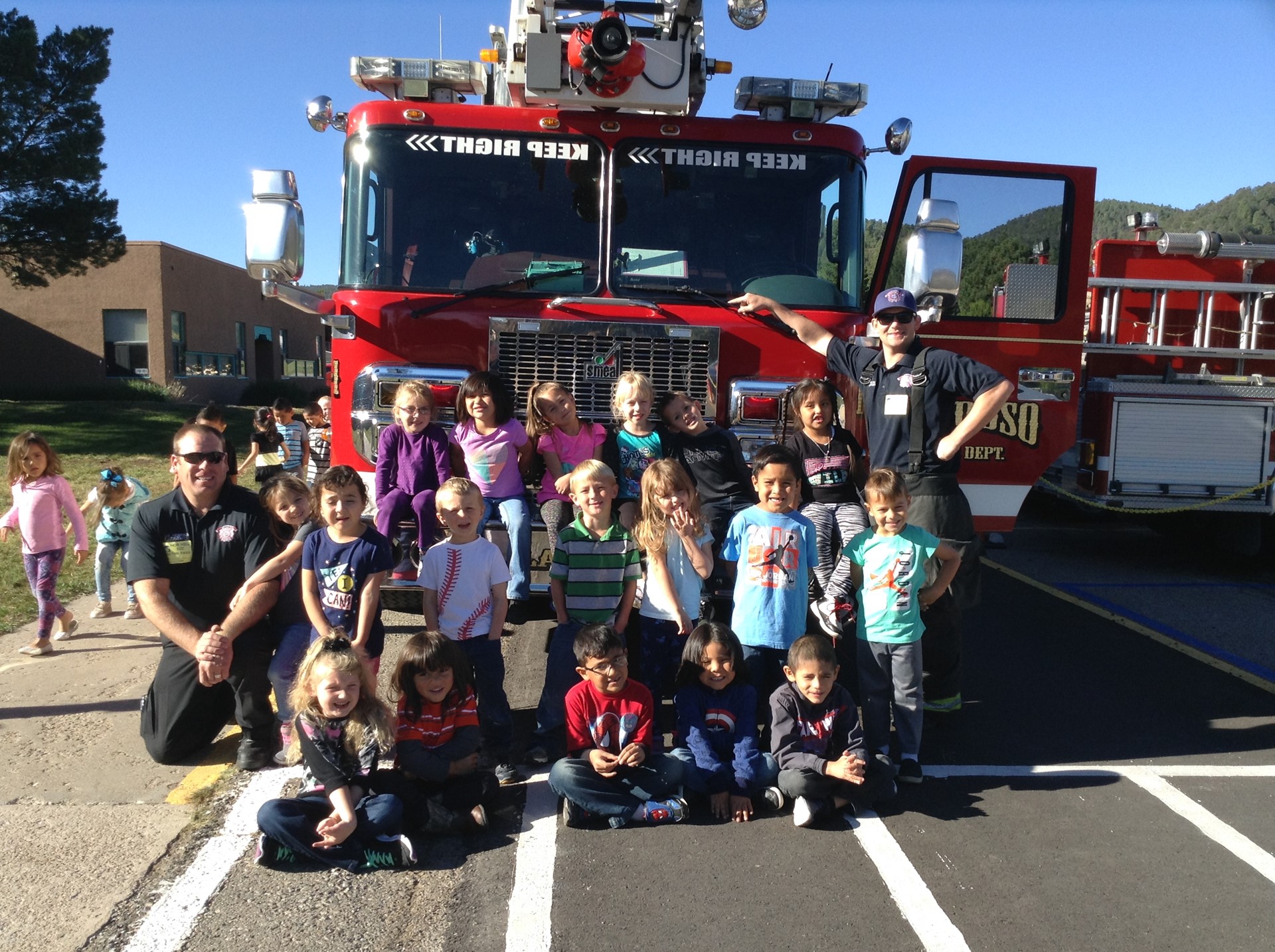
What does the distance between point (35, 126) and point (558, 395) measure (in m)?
22.4

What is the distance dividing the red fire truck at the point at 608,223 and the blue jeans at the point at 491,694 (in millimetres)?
1300

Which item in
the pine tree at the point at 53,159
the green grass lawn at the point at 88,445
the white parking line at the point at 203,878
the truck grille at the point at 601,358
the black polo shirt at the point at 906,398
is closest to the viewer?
the white parking line at the point at 203,878

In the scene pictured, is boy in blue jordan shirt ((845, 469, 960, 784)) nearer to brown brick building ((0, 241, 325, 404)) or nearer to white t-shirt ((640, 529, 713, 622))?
white t-shirt ((640, 529, 713, 622))

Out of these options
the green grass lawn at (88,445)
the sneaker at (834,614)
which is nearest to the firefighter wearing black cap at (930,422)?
the sneaker at (834,614)

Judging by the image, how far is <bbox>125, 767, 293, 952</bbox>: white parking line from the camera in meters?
3.10

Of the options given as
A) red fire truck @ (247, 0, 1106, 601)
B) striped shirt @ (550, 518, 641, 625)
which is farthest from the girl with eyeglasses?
striped shirt @ (550, 518, 641, 625)

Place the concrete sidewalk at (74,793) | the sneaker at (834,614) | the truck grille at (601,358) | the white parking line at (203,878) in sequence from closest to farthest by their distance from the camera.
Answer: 1. the white parking line at (203,878)
2. the concrete sidewalk at (74,793)
3. the sneaker at (834,614)
4. the truck grille at (601,358)

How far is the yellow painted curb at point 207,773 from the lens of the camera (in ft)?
13.4

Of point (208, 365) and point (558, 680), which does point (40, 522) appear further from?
point (208, 365)

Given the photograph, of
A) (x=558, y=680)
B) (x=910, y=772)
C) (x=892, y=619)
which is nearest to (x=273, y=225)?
(x=558, y=680)

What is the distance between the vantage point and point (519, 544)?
184 inches

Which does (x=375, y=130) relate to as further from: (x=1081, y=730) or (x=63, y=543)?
(x=1081, y=730)

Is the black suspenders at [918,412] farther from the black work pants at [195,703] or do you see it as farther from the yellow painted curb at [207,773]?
the yellow painted curb at [207,773]

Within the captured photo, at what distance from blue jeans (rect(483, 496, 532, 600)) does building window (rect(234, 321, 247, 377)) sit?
95.9 feet
